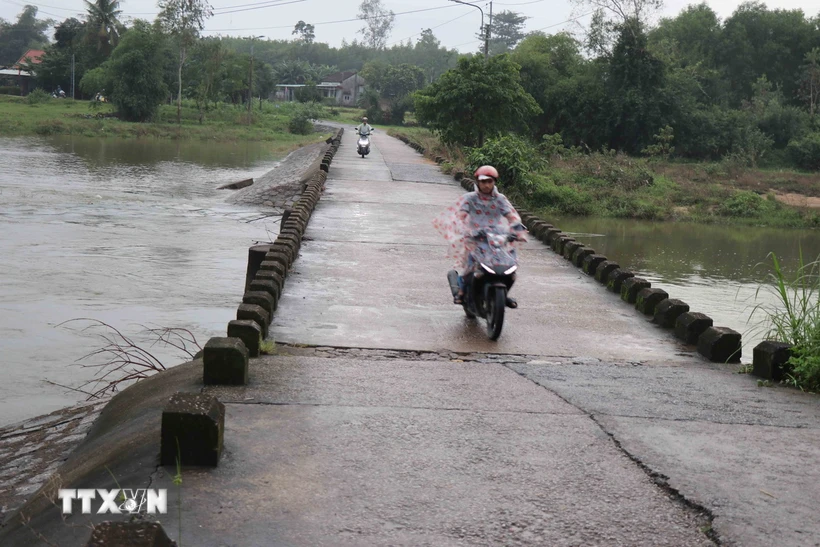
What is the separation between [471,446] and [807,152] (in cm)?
4800

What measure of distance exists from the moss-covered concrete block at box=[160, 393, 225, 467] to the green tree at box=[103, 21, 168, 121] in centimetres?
6258

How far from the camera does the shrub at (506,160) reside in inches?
900

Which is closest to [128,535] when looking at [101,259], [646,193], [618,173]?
[101,259]

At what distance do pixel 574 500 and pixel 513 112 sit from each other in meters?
25.6

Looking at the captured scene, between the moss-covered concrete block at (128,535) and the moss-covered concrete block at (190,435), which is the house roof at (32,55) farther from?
the moss-covered concrete block at (128,535)

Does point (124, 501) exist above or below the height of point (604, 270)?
below

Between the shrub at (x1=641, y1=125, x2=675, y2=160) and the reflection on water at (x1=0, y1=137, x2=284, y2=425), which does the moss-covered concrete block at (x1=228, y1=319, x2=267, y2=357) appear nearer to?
the reflection on water at (x1=0, y1=137, x2=284, y2=425)

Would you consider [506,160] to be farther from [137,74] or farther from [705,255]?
[137,74]

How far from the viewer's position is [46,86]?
81812 mm

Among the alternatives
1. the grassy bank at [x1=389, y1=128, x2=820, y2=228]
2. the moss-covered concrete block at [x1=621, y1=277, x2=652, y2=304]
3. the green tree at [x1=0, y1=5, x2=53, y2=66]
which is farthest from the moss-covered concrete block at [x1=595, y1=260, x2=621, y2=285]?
the green tree at [x1=0, y1=5, x2=53, y2=66]

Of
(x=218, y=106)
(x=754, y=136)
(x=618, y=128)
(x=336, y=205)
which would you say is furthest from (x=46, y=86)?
(x=336, y=205)

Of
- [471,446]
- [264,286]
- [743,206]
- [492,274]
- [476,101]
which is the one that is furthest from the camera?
[743,206]

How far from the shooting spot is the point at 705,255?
23.2 m

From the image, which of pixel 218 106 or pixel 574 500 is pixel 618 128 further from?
pixel 574 500
